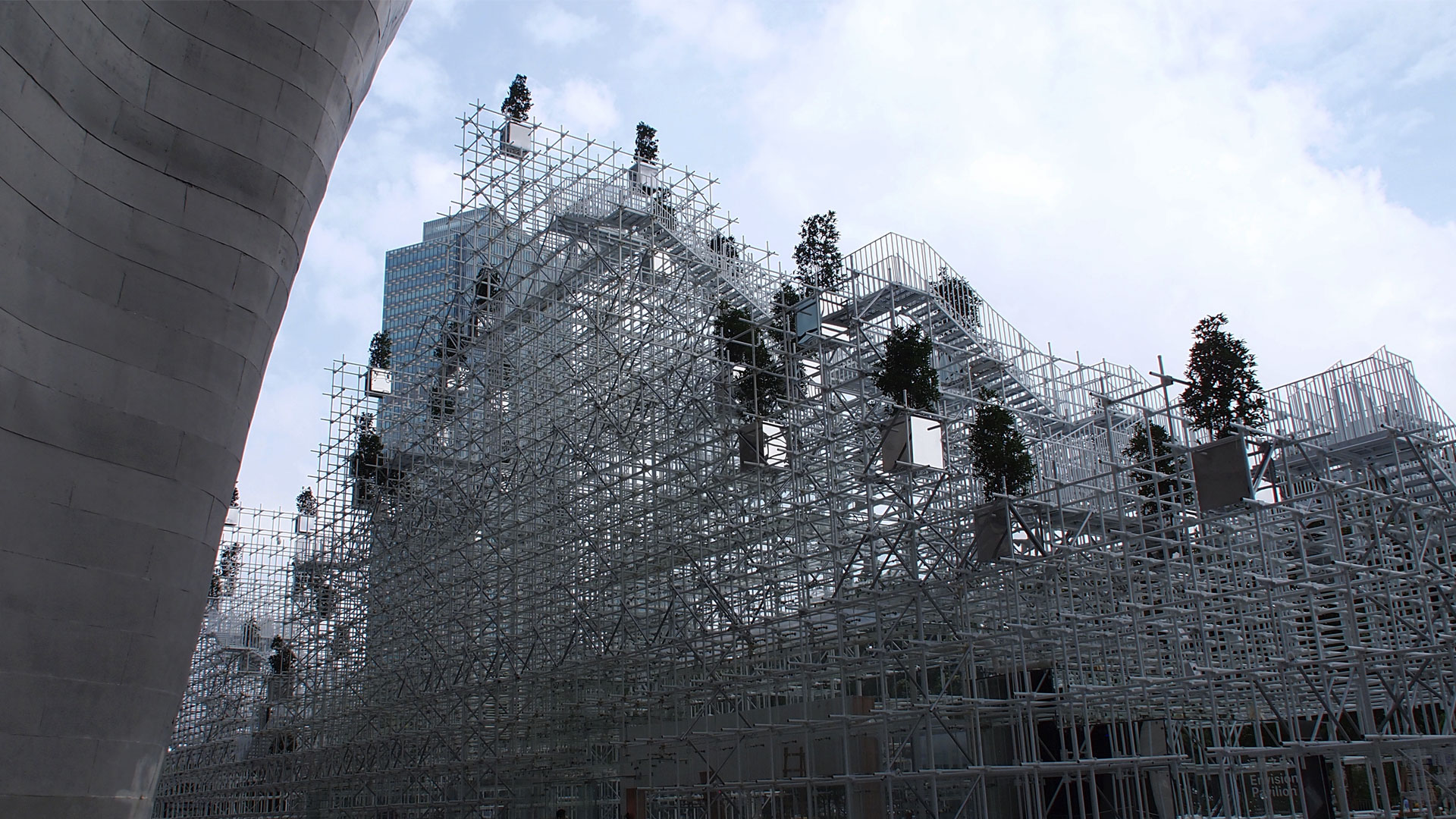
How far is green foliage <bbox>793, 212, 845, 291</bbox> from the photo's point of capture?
79.5 ft

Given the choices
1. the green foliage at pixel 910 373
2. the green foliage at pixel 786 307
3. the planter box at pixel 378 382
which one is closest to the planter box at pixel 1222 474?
the green foliage at pixel 910 373

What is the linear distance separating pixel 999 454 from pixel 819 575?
26.5 feet

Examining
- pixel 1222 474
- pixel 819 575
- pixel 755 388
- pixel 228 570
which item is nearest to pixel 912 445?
pixel 755 388

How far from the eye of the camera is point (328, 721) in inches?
1452

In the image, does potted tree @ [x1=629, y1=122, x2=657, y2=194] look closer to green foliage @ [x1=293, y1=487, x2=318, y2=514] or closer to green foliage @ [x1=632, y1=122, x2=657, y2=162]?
green foliage @ [x1=632, y1=122, x2=657, y2=162]

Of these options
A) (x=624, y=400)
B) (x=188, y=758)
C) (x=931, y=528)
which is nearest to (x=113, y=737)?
(x=931, y=528)

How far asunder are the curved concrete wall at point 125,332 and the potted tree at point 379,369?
26382 millimetres

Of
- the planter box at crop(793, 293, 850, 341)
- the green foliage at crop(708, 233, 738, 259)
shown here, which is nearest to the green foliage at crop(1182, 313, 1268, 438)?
the planter box at crop(793, 293, 850, 341)

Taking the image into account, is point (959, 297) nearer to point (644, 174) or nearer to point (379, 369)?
point (644, 174)

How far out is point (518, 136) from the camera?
108 ft

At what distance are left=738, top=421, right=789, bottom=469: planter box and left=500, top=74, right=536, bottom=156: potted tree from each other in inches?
519

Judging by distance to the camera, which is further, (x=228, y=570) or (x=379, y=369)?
(x=228, y=570)

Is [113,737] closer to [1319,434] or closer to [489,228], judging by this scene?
[1319,434]

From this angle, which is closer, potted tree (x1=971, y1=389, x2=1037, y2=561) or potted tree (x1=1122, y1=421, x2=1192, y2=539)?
potted tree (x1=1122, y1=421, x2=1192, y2=539)
